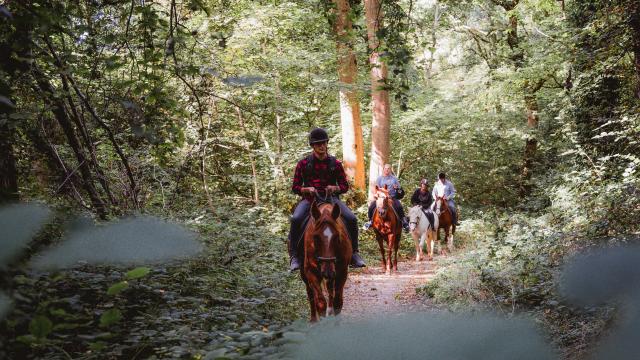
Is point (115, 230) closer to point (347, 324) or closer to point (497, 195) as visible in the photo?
point (347, 324)

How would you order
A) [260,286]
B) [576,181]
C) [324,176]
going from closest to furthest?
[324,176], [260,286], [576,181]

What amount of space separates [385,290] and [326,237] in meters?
6.03

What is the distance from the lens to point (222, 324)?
6082 millimetres

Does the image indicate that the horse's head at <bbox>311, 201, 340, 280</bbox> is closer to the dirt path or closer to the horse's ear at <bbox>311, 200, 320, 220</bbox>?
the horse's ear at <bbox>311, 200, 320, 220</bbox>

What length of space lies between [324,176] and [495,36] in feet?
64.5

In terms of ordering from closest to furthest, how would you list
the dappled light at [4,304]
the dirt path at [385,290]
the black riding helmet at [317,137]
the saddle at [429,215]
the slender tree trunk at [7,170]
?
the dappled light at [4,304] < the slender tree trunk at [7,170] < the black riding helmet at [317,137] < the dirt path at [385,290] < the saddle at [429,215]

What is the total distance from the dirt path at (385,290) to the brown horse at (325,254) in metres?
1.34

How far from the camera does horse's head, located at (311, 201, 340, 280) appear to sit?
696 cm

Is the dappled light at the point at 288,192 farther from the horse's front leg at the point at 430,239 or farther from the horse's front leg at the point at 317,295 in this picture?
Result: the horse's front leg at the point at 430,239

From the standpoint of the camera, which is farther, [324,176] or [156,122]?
[324,176]

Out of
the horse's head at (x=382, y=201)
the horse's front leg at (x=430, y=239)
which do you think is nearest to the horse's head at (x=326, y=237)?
the horse's head at (x=382, y=201)

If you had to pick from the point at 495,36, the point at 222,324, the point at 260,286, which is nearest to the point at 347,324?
the point at 222,324

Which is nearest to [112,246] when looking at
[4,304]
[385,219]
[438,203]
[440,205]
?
[4,304]

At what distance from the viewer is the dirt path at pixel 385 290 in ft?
33.5
